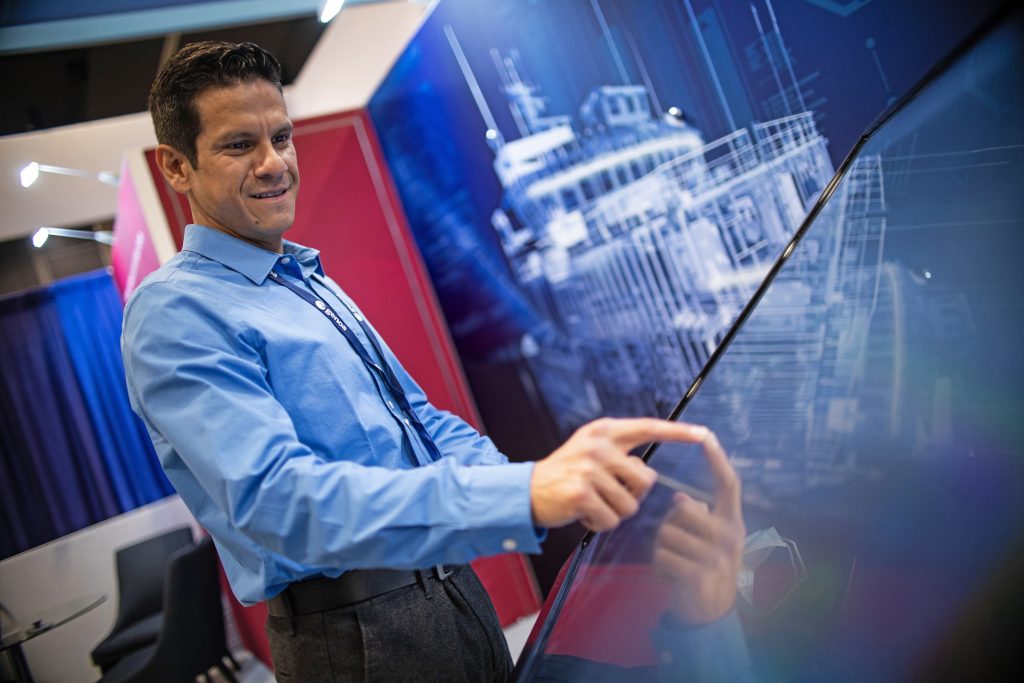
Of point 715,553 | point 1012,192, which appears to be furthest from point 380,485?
point 1012,192

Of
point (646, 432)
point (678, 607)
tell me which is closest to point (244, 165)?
point (646, 432)

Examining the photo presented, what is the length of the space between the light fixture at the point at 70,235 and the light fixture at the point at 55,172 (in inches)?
15.7

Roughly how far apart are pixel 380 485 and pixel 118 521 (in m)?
6.18

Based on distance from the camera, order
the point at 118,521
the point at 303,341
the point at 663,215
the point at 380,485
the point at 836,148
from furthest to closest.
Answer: the point at 118,521, the point at 663,215, the point at 836,148, the point at 303,341, the point at 380,485

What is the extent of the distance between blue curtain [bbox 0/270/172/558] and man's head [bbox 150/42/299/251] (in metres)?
5.61

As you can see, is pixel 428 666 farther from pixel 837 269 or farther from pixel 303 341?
pixel 837 269

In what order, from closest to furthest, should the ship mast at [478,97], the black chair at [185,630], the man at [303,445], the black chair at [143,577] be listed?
the man at [303,445]
the ship mast at [478,97]
the black chair at [185,630]
the black chair at [143,577]

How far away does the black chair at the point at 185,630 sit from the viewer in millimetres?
4082

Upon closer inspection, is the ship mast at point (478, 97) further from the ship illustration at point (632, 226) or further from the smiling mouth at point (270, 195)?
the smiling mouth at point (270, 195)

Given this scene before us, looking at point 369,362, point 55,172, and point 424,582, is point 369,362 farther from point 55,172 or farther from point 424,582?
point 55,172

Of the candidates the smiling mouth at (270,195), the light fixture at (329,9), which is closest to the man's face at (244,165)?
the smiling mouth at (270,195)

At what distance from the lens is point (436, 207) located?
12.1 feet

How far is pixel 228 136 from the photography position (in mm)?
1231

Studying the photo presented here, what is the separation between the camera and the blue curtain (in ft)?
20.3
